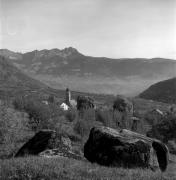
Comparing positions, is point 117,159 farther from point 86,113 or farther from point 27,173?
point 86,113

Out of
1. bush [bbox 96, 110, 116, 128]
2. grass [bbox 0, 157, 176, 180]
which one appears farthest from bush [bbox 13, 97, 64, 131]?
grass [bbox 0, 157, 176, 180]

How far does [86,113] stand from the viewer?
47562 mm

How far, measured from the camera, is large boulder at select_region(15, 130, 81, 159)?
1669 centimetres

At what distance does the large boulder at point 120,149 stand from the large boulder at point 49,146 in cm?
109

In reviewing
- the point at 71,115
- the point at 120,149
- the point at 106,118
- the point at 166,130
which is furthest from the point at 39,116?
the point at 120,149

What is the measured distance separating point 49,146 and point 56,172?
4.42 metres

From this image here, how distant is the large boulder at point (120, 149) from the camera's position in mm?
16484

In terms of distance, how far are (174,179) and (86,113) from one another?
112 ft

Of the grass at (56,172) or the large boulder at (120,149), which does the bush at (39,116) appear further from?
the grass at (56,172)

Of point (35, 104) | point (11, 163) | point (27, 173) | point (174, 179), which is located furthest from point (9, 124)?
point (35, 104)

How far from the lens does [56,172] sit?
12586 millimetres

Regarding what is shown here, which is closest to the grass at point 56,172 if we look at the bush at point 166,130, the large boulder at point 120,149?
the large boulder at point 120,149

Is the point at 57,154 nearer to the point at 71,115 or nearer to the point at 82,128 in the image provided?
the point at 82,128

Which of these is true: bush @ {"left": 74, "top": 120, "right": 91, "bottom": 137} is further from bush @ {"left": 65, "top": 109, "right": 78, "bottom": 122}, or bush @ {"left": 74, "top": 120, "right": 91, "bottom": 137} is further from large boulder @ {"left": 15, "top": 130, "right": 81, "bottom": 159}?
large boulder @ {"left": 15, "top": 130, "right": 81, "bottom": 159}
